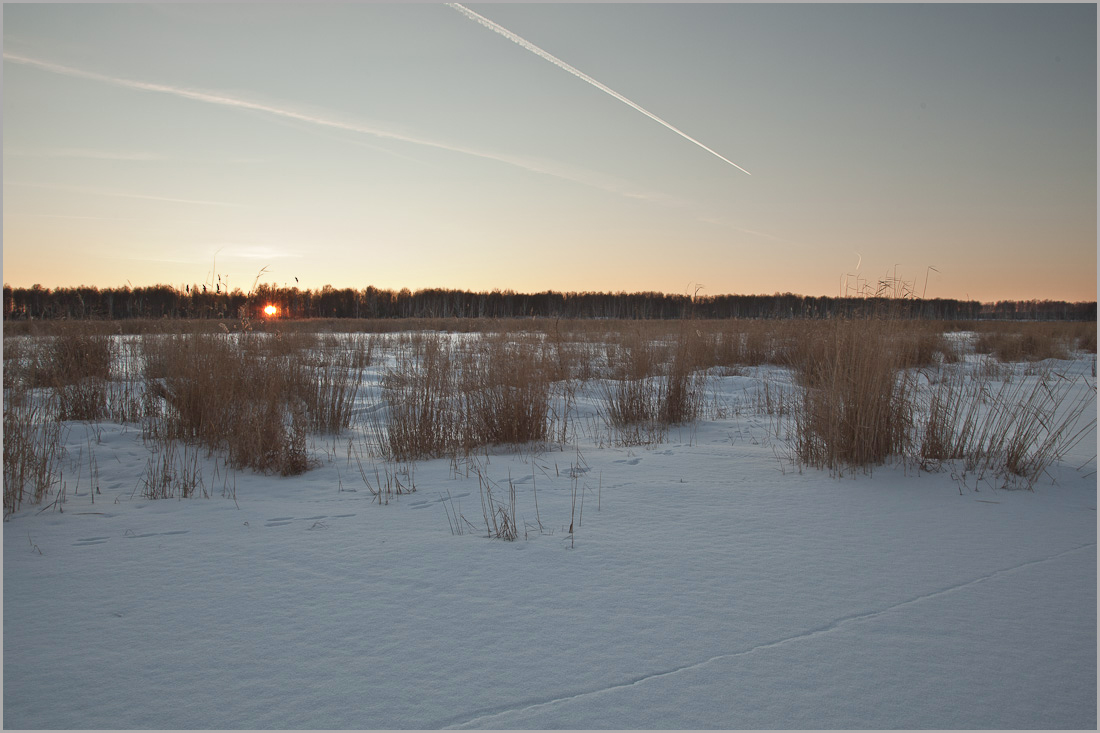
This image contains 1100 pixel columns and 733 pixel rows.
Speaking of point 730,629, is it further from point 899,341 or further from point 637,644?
point 899,341

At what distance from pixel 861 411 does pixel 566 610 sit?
299cm

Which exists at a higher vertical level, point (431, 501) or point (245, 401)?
point (245, 401)

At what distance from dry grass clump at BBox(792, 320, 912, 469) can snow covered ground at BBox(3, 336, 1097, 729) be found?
43 centimetres

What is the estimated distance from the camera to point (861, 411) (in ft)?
13.6

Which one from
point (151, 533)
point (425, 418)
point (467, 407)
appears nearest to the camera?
point (151, 533)

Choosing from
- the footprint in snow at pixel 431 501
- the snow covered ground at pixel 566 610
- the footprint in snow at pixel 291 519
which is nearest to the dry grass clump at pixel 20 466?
the snow covered ground at pixel 566 610

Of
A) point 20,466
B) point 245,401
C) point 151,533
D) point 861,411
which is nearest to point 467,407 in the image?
point 245,401

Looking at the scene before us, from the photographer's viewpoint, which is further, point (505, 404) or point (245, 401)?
point (505, 404)

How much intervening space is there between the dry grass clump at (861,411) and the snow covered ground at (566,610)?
0.43 meters

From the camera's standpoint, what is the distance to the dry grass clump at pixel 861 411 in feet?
13.7

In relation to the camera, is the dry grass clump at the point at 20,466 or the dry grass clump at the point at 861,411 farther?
the dry grass clump at the point at 861,411

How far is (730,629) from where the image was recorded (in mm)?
2039

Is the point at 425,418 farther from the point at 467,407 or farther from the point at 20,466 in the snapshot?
the point at 20,466

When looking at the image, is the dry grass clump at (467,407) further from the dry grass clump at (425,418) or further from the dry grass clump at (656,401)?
the dry grass clump at (656,401)
